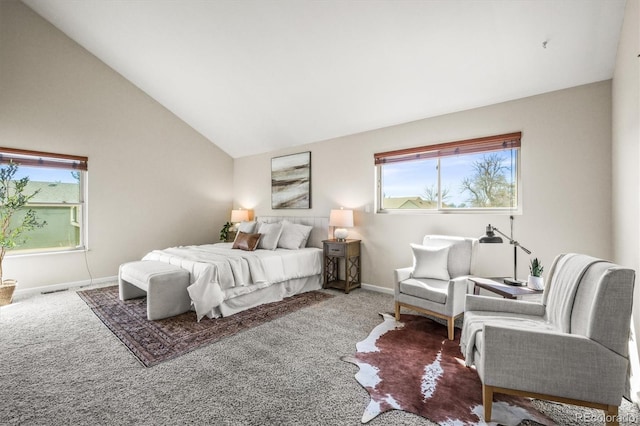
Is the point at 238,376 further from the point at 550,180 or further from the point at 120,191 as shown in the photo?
the point at 120,191

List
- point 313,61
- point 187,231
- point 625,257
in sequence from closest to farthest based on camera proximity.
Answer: point 625,257 → point 313,61 → point 187,231

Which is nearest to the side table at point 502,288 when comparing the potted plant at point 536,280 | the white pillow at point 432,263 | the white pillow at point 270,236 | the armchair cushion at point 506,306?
the potted plant at point 536,280

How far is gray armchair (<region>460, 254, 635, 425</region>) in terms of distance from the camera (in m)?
1.46

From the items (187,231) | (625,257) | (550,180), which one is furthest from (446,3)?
(187,231)

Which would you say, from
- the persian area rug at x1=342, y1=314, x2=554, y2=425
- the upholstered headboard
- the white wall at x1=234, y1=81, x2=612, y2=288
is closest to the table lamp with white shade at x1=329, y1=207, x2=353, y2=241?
the white wall at x1=234, y1=81, x2=612, y2=288

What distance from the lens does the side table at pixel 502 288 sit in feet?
7.81

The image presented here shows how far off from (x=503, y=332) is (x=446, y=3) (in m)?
2.63

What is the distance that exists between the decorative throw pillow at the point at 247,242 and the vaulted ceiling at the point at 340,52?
1955 mm

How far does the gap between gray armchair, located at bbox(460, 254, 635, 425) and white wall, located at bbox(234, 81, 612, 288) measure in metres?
1.46

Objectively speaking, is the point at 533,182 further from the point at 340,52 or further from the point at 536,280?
the point at 340,52

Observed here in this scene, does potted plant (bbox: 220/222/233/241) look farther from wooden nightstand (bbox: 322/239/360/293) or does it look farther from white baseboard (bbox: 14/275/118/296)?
wooden nightstand (bbox: 322/239/360/293)

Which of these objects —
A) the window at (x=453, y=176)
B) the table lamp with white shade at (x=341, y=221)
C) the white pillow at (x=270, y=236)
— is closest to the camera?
the window at (x=453, y=176)

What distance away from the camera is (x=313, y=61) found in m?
3.55

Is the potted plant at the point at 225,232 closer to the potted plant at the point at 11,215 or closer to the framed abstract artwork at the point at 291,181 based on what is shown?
the framed abstract artwork at the point at 291,181
